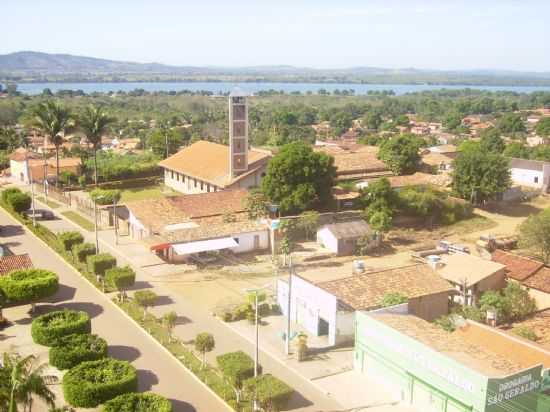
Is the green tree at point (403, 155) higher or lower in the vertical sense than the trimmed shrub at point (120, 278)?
higher

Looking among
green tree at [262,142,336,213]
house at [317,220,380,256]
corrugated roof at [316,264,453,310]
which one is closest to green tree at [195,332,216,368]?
corrugated roof at [316,264,453,310]

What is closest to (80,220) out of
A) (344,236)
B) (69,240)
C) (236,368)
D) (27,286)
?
(69,240)

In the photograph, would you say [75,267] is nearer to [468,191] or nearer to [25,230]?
[25,230]

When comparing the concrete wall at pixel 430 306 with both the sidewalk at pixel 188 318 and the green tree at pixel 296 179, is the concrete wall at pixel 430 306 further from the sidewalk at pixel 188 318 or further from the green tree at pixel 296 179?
the green tree at pixel 296 179

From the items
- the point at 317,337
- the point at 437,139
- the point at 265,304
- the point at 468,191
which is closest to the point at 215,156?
the point at 468,191

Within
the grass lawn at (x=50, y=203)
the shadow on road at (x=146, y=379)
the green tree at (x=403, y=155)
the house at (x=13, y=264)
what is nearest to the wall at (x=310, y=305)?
the shadow on road at (x=146, y=379)
